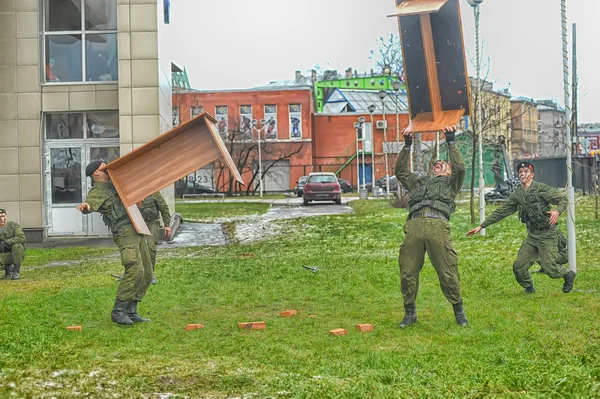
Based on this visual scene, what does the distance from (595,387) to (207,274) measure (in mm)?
10204

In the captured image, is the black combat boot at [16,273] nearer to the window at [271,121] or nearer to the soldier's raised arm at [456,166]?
the soldier's raised arm at [456,166]

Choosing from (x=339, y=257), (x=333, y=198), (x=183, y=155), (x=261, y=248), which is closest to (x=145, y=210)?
(x=183, y=155)

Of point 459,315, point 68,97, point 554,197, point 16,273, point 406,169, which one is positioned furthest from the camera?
point 68,97

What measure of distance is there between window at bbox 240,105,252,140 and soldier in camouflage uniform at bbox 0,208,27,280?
166 feet

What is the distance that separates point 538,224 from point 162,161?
4.98 m

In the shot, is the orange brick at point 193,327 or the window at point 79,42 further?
the window at point 79,42

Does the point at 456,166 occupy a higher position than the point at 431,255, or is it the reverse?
the point at 456,166

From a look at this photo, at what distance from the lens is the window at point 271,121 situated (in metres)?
69.2

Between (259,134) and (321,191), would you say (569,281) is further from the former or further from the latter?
(259,134)

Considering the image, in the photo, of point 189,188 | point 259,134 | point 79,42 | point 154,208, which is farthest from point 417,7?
point 189,188

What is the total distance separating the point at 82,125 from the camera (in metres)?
25.0

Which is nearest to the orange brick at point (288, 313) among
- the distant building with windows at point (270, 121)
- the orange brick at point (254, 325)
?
the orange brick at point (254, 325)

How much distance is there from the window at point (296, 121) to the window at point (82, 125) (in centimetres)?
4477

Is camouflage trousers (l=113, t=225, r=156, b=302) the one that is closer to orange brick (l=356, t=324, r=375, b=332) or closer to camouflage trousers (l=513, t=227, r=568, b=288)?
orange brick (l=356, t=324, r=375, b=332)
